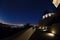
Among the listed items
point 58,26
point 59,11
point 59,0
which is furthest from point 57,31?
point 59,0

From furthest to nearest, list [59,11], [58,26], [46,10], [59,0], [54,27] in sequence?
1. [46,10]
2. [59,0]
3. [59,11]
4. [54,27]
5. [58,26]

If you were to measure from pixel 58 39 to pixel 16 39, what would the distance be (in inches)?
210

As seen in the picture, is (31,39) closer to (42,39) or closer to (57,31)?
(42,39)

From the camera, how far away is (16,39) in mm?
15508

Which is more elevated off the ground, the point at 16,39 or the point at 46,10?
the point at 46,10

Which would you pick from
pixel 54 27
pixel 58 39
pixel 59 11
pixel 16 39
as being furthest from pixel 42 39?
pixel 59 11

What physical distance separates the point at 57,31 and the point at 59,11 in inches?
303

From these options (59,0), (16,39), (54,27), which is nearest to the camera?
(16,39)

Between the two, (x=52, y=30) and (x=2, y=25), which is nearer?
(x=52, y=30)

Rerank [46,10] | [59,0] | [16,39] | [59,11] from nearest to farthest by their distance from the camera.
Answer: [16,39], [59,11], [59,0], [46,10]

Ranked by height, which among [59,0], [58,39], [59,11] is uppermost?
[59,0]

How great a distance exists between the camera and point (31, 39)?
15688 millimetres

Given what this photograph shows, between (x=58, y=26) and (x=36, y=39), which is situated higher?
(x=58, y=26)

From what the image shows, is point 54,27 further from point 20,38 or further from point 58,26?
point 20,38
